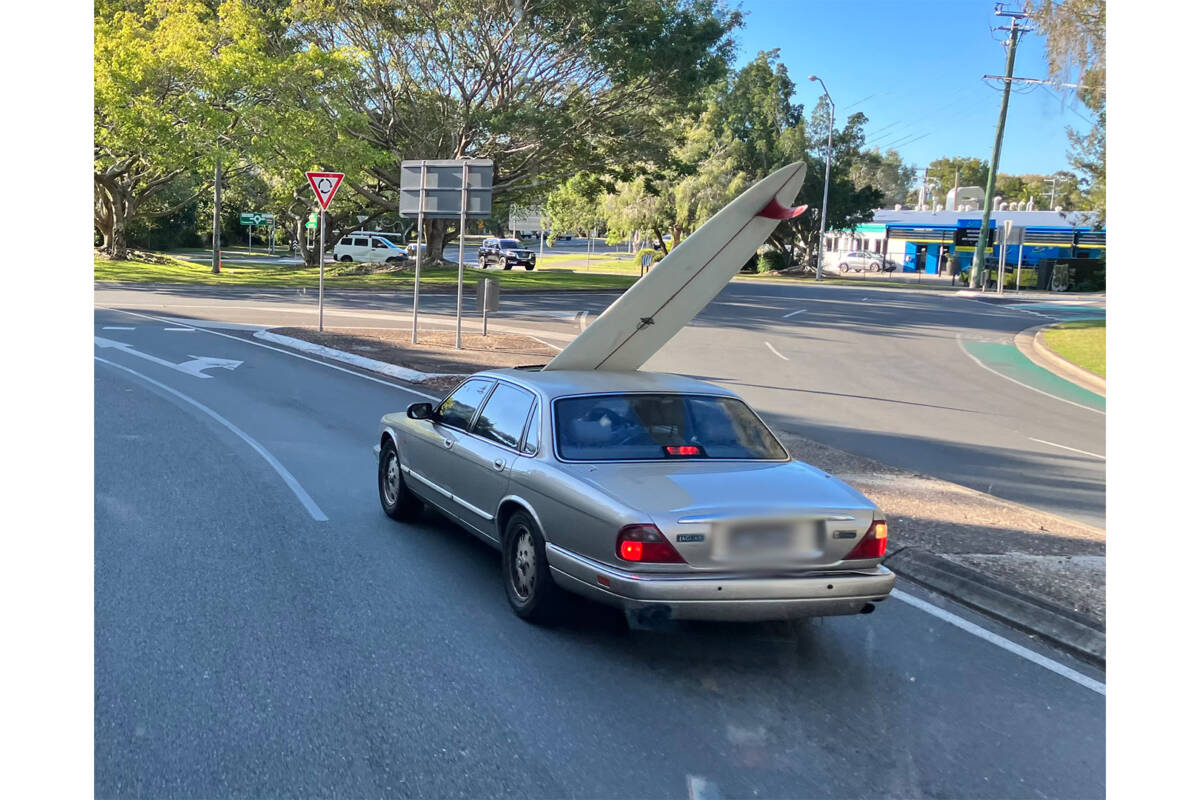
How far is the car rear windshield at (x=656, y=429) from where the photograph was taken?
5.84m

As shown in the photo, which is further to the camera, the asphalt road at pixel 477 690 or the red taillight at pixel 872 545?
the red taillight at pixel 872 545

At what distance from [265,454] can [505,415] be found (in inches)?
172

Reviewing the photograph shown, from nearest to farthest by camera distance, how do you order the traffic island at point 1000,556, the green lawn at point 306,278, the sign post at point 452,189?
1. the traffic island at point 1000,556
2. the sign post at point 452,189
3. the green lawn at point 306,278

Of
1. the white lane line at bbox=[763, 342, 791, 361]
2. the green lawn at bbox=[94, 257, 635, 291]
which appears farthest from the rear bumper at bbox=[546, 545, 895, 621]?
the green lawn at bbox=[94, 257, 635, 291]

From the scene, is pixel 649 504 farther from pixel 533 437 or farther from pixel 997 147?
pixel 997 147

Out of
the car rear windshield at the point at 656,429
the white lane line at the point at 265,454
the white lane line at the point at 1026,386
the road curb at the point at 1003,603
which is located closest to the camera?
the road curb at the point at 1003,603

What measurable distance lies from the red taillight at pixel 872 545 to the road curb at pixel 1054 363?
15803mm

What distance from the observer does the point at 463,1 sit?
3594 cm

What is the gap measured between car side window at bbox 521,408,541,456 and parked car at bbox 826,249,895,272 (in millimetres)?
68814

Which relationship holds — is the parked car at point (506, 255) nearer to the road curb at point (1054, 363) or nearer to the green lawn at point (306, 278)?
the green lawn at point (306, 278)

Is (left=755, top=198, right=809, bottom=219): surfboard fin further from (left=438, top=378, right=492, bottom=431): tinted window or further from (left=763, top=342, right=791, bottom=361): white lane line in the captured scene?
(left=763, top=342, right=791, bottom=361): white lane line

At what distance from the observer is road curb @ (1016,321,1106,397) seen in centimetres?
2017

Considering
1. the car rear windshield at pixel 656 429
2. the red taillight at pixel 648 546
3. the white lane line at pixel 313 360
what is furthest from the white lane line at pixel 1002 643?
the white lane line at pixel 313 360
